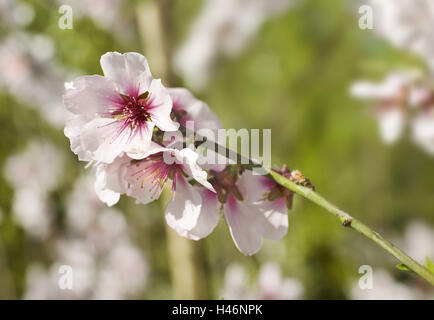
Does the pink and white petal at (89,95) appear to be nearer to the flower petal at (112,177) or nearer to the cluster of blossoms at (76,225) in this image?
the flower petal at (112,177)

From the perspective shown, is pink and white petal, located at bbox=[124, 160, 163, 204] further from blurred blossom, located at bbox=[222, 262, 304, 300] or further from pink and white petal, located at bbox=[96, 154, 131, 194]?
blurred blossom, located at bbox=[222, 262, 304, 300]

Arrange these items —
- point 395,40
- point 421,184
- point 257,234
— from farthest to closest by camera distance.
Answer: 1. point 421,184
2. point 395,40
3. point 257,234

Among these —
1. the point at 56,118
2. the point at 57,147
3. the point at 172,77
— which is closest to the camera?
the point at 172,77

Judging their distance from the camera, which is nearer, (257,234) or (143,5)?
(257,234)

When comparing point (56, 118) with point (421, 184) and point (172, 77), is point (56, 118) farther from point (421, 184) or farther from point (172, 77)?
point (421, 184)

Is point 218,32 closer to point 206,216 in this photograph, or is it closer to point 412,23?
point 412,23

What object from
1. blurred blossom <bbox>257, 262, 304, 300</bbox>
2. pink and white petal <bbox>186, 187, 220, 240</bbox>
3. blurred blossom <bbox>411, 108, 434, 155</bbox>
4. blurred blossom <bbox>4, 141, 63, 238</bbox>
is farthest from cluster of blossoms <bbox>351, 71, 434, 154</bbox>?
blurred blossom <bbox>4, 141, 63, 238</bbox>

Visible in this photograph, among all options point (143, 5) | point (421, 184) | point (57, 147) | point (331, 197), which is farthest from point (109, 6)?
point (421, 184)
